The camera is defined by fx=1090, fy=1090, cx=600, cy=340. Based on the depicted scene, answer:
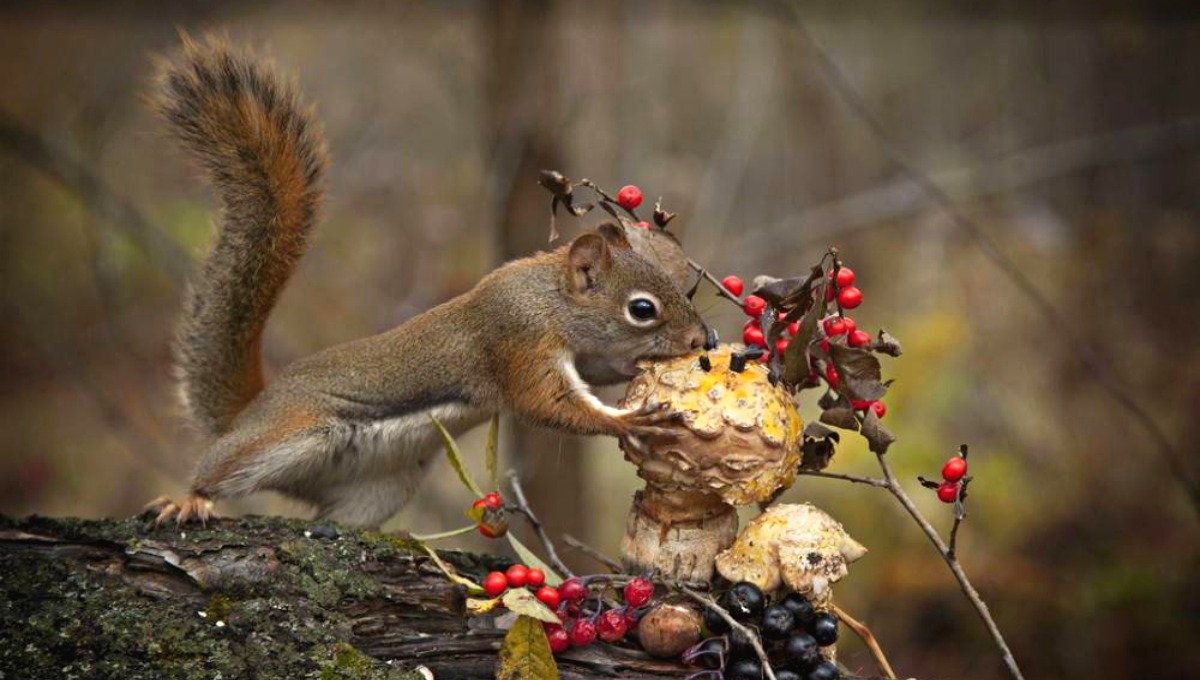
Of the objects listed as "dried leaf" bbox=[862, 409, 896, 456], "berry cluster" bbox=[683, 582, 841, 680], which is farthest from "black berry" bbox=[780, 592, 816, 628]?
"dried leaf" bbox=[862, 409, 896, 456]

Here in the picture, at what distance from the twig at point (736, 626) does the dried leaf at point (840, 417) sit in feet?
1.11

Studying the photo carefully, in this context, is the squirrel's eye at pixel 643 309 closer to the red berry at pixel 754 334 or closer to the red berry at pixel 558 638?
the red berry at pixel 754 334

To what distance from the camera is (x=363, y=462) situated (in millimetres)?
2523

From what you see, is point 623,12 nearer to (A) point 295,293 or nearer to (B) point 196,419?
(A) point 295,293

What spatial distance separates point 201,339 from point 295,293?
4205mm

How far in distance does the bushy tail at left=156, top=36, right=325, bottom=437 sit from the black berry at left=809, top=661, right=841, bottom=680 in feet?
4.91

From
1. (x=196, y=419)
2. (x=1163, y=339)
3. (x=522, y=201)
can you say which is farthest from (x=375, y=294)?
(x=1163, y=339)

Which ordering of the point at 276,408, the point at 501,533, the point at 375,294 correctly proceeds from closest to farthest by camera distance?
the point at 501,533 → the point at 276,408 → the point at 375,294

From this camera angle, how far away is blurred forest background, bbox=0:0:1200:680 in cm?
439

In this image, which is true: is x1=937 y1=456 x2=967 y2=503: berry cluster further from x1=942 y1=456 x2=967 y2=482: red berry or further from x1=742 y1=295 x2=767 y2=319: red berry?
x1=742 y1=295 x2=767 y2=319: red berry

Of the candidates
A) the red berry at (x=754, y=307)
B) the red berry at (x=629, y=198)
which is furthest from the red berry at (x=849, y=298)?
the red berry at (x=629, y=198)

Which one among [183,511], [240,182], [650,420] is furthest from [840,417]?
[240,182]

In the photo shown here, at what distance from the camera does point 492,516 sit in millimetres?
1862

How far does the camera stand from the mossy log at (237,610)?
168 centimetres
